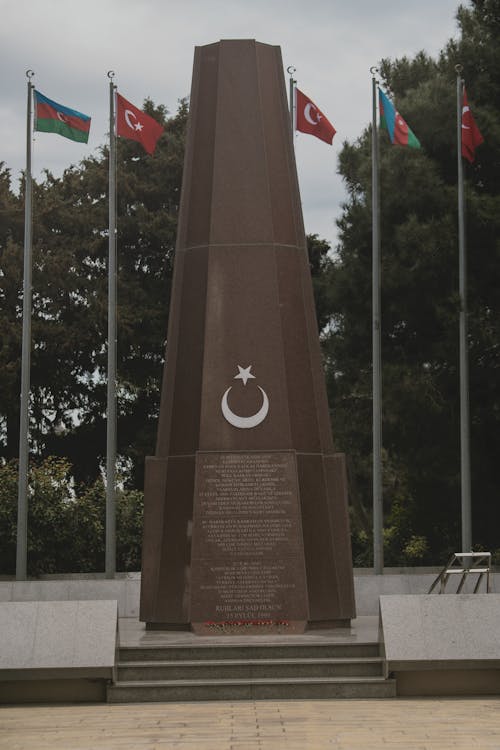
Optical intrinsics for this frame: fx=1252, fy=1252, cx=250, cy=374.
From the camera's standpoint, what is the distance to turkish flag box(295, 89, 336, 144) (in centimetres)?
1962

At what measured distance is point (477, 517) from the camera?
85.0 ft

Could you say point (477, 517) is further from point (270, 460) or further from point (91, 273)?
point (270, 460)

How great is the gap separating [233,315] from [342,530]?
253 cm

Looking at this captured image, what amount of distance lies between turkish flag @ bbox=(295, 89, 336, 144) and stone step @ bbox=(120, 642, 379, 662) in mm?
10551

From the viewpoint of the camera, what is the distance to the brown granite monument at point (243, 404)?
1252 cm

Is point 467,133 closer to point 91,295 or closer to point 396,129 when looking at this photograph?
point 396,129

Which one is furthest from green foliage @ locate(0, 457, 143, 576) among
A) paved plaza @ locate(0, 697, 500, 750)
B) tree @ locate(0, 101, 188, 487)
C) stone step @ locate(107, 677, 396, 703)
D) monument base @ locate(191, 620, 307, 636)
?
paved plaza @ locate(0, 697, 500, 750)

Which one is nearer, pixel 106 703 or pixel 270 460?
pixel 106 703

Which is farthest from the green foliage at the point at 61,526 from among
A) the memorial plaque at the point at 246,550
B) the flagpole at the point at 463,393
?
the memorial plaque at the point at 246,550

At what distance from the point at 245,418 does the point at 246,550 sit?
1380 millimetres

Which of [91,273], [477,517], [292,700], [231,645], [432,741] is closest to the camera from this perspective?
[432,741]

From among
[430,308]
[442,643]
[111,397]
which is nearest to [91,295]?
[430,308]

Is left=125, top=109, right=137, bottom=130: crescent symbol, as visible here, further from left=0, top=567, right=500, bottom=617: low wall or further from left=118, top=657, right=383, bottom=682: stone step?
left=118, top=657, right=383, bottom=682: stone step

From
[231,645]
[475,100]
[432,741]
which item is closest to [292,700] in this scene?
[231,645]
